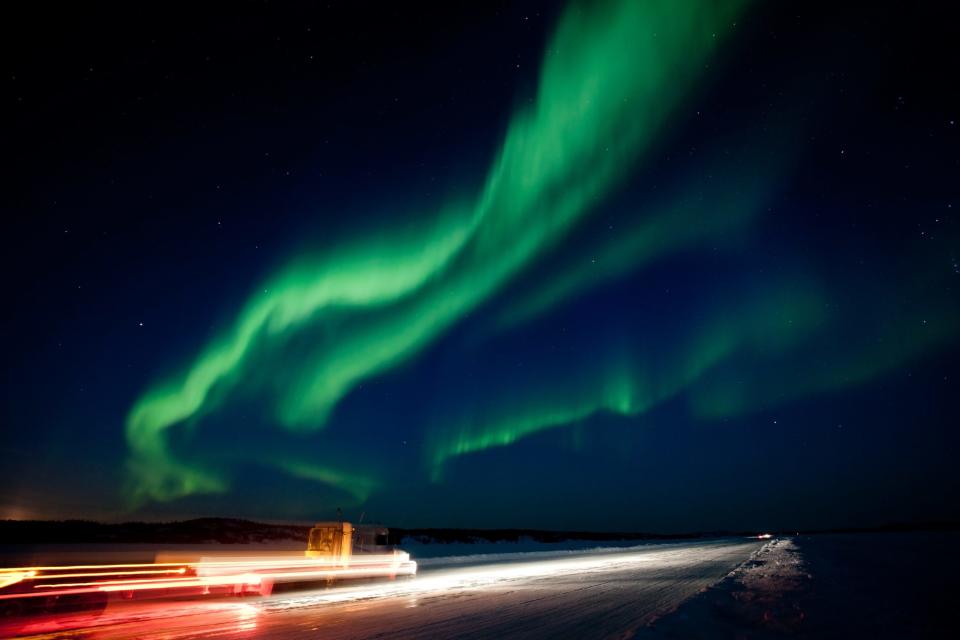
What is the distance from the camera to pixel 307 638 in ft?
29.1

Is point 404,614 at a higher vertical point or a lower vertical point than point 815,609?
higher

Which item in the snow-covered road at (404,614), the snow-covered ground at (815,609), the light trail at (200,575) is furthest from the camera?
the light trail at (200,575)

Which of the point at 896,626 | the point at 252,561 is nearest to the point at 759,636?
the point at 896,626

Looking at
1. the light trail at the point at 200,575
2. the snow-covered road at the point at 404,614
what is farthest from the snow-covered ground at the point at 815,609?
the light trail at the point at 200,575

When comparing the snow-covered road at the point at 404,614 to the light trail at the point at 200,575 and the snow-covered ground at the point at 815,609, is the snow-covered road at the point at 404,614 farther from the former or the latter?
the light trail at the point at 200,575

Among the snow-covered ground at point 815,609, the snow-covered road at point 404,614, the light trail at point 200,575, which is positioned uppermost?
the light trail at point 200,575

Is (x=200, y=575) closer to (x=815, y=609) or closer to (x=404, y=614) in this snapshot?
(x=404, y=614)

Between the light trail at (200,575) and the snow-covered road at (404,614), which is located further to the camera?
the light trail at (200,575)

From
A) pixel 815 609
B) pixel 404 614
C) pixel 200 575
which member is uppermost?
pixel 200 575

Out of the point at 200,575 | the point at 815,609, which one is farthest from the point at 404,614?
the point at 815,609

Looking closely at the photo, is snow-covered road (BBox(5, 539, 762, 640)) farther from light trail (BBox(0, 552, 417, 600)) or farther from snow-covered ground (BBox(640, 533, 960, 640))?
light trail (BBox(0, 552, 417, 600))

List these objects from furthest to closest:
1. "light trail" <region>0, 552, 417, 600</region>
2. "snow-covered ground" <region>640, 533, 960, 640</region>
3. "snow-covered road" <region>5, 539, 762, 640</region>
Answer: "light trail" <region>0, 552, 417, 600</region>, "snow-covered ground" <region>640, 533, 960, 640</region>, "snow-covered road" <region>5, 539, 762, 640</region>

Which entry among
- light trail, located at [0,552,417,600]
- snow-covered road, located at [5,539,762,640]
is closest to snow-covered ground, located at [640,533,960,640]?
snow-covered road, located at [5,539,762,640]

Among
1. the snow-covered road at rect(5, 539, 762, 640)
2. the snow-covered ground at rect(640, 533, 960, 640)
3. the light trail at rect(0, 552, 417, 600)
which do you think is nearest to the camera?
the snow-covered road at rect(5, 539, 762, 640)
